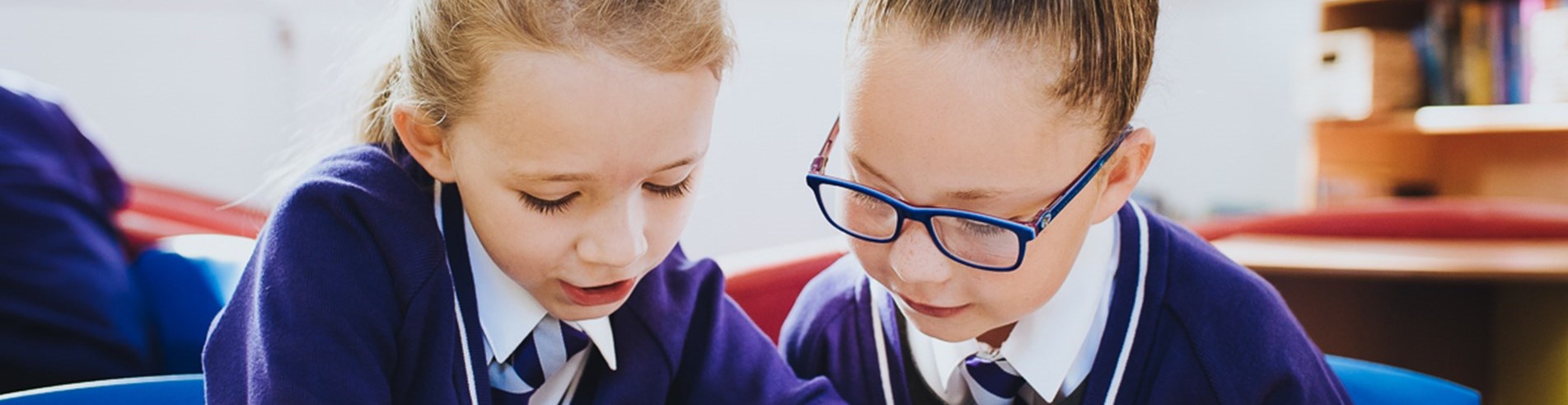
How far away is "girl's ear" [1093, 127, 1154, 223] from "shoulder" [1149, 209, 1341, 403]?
104 mm

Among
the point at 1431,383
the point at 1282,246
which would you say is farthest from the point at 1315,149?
the point at 1431,383

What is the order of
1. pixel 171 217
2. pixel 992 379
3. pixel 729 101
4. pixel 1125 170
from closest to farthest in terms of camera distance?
pixel 1125 170, pixel 992 379, pixel 729 101, pixel 171 217

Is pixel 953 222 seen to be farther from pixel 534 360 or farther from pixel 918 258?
pixel 534 360

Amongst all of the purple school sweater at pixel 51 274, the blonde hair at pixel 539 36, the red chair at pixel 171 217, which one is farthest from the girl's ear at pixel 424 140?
the red chair at pixel 171 217

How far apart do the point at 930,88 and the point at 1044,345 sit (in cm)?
28

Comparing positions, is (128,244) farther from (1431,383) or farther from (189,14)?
(1431,383)

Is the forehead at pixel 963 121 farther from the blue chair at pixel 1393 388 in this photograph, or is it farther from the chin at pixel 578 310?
the blue chair at pixel 1393 388

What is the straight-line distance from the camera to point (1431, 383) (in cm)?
104

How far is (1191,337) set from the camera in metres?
0.97

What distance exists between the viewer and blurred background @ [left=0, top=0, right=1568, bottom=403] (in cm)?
159

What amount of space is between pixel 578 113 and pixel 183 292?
2.94ft

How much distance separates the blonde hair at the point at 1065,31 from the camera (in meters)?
0.83

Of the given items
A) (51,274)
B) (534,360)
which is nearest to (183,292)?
(51,274)

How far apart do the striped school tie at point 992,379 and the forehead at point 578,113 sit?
0.34 meters
